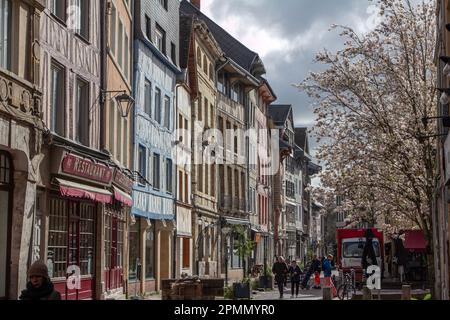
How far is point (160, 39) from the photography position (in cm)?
3766

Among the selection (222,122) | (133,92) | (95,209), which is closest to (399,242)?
(222,122)

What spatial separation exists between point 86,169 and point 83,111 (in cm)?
239

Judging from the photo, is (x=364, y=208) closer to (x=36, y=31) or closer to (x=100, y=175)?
(x=100, y=175)

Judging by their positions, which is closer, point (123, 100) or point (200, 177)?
point (123, 100)

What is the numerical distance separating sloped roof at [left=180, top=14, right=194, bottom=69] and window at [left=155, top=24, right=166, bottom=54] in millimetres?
3340

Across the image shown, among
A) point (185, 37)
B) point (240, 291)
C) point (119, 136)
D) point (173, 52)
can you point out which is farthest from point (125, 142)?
point (185, 37)

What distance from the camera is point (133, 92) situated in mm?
31984

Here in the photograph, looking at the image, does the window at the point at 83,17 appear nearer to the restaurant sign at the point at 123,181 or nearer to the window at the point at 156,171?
the restaurant sign at the point at 123,181

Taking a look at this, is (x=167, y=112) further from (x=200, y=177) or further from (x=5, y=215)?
(x=5, y=215)

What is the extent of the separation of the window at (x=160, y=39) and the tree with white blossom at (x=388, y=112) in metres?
8.93

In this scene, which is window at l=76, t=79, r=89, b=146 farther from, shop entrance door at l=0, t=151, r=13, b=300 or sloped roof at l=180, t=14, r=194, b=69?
sloped roof at l=180, t=14, r=194, b=69

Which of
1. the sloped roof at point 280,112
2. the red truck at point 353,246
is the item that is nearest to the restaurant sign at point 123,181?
→ the red truck at point 353,246

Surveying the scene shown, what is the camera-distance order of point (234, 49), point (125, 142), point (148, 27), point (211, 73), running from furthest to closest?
A: point (234, 49), point (211, 73), point (148, 27), point (125, 142)

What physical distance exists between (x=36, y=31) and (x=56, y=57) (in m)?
2.09
